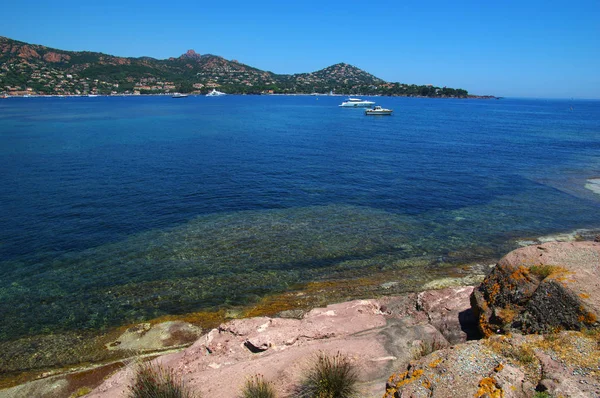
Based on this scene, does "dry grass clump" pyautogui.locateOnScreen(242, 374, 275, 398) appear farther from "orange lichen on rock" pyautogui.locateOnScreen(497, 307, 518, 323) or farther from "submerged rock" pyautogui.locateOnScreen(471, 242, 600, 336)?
"orange lichen on rock" pyautogui.locateOnScreen(497, 307, 518, 323)

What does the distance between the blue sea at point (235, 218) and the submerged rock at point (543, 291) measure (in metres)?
7.64

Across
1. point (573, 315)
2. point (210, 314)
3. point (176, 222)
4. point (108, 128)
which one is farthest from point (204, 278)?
point (108, 128)

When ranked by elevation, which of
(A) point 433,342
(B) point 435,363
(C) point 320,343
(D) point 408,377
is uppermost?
(B) point 435,363

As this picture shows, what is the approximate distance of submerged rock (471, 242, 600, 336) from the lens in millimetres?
7969

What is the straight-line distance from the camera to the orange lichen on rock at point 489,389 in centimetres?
631

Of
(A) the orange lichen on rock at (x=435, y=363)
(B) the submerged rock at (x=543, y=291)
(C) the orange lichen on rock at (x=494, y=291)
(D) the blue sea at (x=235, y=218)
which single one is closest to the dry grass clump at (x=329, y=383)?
(A) the orange lichen on rock at (x=435, y=363)

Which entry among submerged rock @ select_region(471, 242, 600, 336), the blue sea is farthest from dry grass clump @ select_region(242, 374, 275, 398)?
the blue sea

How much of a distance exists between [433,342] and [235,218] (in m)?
18.4

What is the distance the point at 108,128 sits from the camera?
73875 millimetres

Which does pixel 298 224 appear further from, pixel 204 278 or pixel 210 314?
pixel 210 314

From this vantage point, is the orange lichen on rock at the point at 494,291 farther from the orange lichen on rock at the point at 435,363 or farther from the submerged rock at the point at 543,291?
the orange lichen on rock at the point at 435,363

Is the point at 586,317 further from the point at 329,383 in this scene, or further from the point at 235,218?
the point at 235,218

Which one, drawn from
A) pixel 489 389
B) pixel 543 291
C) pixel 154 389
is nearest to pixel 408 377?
pixel 489 389

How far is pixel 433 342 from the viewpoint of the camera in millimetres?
9922
